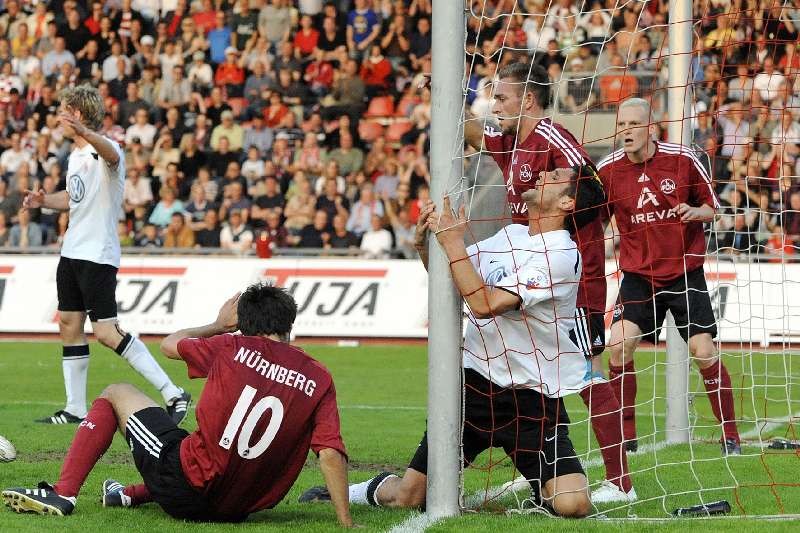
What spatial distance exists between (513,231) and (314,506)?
167cm

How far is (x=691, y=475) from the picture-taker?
300 inches

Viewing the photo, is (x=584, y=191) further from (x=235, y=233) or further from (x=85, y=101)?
(x=235, y=233)

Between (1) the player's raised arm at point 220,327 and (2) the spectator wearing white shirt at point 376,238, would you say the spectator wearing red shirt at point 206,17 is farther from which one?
(1) the player's raised arm at point 220,327

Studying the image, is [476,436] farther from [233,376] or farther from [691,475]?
[691,475]

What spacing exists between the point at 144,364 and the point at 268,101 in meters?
13.6

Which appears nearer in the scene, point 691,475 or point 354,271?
point 691,475

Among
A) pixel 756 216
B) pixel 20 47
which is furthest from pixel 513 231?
pixel 20 47

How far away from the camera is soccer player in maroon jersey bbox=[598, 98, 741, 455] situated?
856 centimetres

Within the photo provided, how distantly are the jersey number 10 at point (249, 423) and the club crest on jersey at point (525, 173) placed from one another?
7.24 ft

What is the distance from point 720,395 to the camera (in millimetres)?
8883

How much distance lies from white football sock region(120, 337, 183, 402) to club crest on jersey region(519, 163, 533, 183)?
11.2ft

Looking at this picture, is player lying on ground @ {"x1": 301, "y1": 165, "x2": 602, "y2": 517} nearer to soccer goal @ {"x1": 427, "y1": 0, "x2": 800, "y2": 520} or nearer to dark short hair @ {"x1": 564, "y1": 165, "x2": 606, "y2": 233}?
dark short hair @ {"x1": 564, "y1": 165, "x2": 606, "y2": 233}

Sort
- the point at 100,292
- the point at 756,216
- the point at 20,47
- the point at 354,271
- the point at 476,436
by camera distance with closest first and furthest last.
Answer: the point at 476,436 < the point at 100,292 < the point at 756,216 < the point at 354,271 < the point at 20,47

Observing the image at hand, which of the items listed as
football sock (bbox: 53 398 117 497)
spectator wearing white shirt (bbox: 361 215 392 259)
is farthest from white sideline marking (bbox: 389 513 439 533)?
spectator wearing white shirt (bbox: 361 215 392 259)
